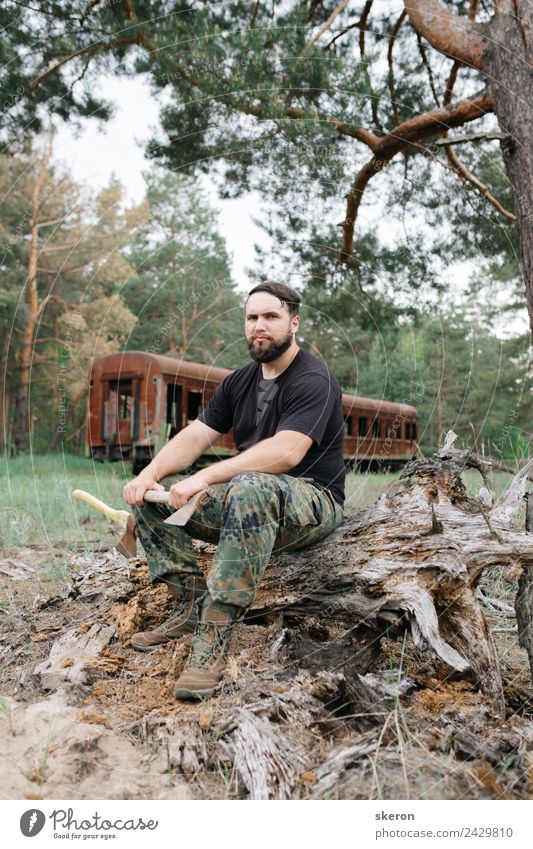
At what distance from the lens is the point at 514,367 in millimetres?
16516

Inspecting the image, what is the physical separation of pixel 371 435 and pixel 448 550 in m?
9.52

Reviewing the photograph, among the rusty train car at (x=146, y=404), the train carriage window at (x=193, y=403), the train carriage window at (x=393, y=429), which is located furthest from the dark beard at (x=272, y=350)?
the train carriage window at (x=193, y=403)

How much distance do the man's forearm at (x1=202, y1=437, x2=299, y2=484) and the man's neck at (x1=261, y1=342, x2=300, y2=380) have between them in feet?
1.60

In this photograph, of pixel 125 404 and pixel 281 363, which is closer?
pixel 281 363

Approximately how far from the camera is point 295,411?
106 inches

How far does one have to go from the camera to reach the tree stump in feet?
8.10

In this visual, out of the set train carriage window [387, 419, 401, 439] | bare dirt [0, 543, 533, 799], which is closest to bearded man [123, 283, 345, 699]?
bare dirt [0, 543, 533, 799]

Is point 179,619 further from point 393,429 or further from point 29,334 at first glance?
point 29,334

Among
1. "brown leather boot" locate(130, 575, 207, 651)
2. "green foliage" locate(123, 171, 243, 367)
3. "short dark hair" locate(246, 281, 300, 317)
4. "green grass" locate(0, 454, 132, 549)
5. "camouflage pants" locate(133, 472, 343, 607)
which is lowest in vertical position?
"green grass" locate(0, 454, 132, 549)

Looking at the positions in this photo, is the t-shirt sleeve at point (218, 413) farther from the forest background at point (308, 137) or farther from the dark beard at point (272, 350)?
the forest background at point (308, 137)

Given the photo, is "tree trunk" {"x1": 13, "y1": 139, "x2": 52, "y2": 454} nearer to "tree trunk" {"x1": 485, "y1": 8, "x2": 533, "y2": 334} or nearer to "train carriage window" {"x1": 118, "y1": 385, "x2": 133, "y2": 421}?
"train carriage window" {"x1": 118, "y1": 385, "x2": 133, "y2": 421}

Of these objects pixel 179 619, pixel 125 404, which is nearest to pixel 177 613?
pixel 179 619

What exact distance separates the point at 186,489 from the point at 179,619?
669mm

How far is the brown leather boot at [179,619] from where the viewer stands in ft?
8.94
